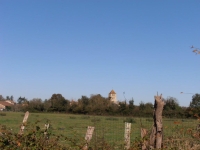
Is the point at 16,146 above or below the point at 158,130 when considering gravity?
below

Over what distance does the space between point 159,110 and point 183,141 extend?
1.61 m

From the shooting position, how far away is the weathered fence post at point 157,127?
15.3 feet

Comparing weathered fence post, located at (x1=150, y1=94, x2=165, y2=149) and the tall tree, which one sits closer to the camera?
weathered fence post, located at (x1=150, y1=94, x2=165, y2=149)

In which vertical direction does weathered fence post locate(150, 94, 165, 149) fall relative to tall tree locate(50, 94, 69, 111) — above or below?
below

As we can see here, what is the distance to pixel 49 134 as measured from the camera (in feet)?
17.0

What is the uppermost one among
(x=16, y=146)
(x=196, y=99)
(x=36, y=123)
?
(x=196, y=99)

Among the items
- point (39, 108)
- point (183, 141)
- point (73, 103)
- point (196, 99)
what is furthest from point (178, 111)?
point (39, 108)

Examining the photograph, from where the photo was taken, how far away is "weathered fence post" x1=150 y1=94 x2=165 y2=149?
15.3 feet

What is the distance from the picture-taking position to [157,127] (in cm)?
466

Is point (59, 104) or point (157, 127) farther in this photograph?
point (59, 104)

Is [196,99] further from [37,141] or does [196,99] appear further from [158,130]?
[37,141]

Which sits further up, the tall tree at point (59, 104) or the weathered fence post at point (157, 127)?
the tall tree at point (59, 104)

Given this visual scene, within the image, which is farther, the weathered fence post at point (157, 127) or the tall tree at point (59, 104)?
the tall tree at point (59, 104)

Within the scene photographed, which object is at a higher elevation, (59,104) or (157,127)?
(59,104)
